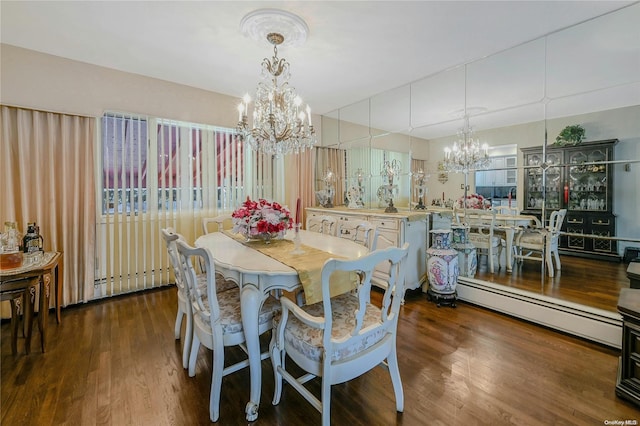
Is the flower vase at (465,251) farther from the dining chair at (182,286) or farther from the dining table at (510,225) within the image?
the dining chair at (182,286)

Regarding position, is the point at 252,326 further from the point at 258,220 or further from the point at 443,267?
the point at 443,267

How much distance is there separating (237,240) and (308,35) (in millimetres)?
1957

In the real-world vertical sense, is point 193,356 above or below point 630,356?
below

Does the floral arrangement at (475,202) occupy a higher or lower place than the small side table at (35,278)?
higher

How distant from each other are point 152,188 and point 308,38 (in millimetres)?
2549

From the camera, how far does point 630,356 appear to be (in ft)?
5.53

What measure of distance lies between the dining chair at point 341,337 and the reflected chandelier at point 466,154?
217 centimetres

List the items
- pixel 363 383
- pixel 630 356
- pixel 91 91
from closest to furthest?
pixel 630 356, pixel 363 383, pixel 91 91

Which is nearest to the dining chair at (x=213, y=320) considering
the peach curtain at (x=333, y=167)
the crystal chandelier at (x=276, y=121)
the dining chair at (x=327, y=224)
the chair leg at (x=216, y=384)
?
the chair leg at (x=216, y=384)

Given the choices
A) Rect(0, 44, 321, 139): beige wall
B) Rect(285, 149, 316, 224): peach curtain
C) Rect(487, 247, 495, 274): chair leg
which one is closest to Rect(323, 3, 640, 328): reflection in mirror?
Rect(487, 247, 495, 274): chair leg

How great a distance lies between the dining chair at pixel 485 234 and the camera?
309 centimetres

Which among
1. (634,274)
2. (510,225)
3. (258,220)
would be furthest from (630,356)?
(258,220)

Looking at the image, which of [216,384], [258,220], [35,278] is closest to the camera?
[216,384]

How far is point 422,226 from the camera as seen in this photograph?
3.42 meters
